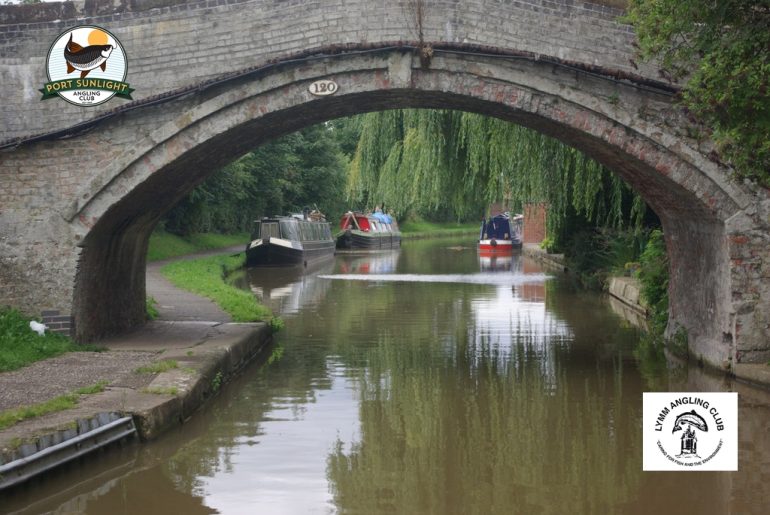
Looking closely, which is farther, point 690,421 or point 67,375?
point 67,375

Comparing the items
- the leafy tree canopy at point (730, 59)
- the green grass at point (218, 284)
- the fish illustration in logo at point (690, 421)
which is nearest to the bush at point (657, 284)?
the leafy tree canopy at point (730, 59)

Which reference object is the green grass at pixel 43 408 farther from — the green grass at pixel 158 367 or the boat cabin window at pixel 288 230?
the boat cabin window at pixel 288 230

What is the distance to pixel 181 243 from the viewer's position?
3144 centimetres

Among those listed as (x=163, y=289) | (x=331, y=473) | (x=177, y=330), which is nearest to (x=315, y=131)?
(x=163, y=289)

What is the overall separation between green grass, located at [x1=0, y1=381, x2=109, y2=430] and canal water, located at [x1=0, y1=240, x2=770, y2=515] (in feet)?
1.70

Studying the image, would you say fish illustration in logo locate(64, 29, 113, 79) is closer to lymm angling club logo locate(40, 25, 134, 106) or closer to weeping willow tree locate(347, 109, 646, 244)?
lymm angling club logo locate(40, 25, 134, 106)

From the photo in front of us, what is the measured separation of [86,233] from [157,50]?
6.70 ft

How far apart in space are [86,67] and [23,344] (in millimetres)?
3001

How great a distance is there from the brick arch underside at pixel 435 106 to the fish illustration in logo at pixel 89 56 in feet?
3.36

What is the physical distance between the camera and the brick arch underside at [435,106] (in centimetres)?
983

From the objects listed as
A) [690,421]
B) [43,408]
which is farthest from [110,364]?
[690,421]

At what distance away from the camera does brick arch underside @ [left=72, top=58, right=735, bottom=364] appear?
9.83 metres

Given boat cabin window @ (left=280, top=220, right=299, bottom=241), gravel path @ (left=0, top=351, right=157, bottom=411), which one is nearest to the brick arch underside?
gravel path @ (left=0, top=351, right=157, bottom=411)

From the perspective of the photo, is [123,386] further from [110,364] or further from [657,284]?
[657,284]
